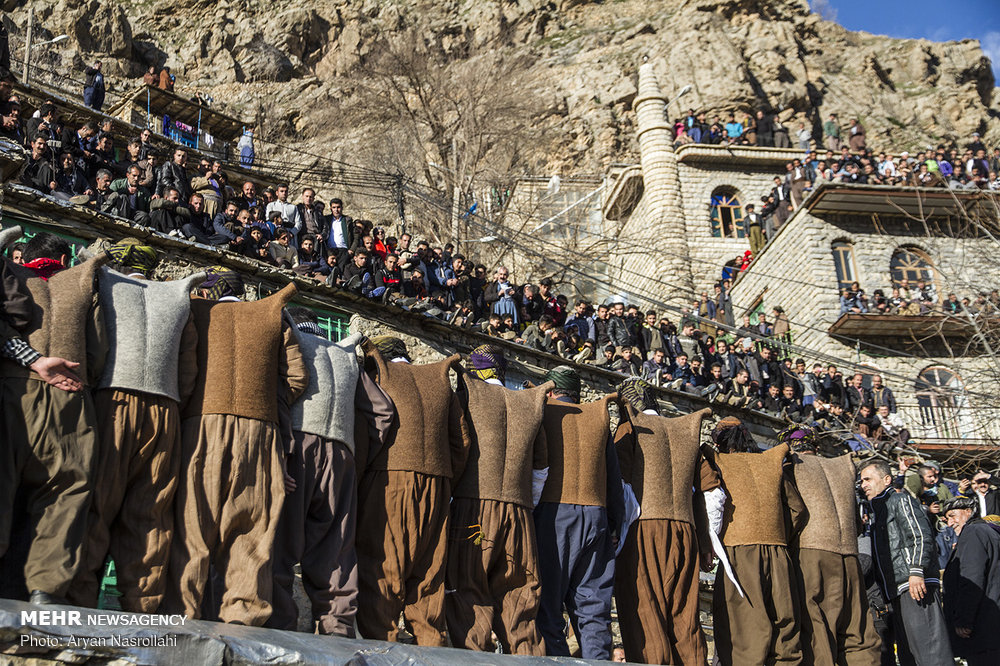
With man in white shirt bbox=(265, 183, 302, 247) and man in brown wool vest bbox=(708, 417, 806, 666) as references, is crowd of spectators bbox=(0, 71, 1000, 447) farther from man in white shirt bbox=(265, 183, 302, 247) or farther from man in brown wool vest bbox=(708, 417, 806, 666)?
man in brown wool vest bbox=(708, 417, 806, 666)

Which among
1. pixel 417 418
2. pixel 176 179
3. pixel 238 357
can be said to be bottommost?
pixel 417 418

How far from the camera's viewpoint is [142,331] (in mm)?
4430

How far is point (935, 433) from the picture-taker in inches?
911

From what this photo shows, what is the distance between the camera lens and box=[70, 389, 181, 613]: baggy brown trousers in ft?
13.4

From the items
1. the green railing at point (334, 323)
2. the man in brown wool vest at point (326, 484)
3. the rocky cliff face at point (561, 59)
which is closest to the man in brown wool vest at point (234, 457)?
the man in brown wool vest at point (326, 484)

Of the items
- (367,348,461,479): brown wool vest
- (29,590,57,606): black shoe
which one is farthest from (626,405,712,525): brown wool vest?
(29,590,57,606): black shoe

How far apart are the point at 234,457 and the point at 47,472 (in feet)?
2.66

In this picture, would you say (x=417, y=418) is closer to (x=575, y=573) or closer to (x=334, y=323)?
(x=575, y=573)

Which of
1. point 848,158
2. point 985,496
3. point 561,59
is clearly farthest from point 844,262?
point 985,496

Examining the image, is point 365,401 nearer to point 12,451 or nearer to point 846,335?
point 12,451

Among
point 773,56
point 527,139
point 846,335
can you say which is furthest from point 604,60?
point 846,335

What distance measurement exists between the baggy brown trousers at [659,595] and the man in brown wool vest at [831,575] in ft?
2.86

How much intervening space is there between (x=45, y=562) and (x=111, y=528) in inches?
16.7

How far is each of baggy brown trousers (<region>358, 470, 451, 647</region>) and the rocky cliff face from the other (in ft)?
85.8
